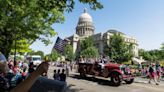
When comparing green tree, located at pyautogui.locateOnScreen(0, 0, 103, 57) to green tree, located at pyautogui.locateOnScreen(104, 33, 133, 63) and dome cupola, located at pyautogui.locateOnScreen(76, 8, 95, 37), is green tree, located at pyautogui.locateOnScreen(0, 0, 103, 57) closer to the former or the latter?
green tree, located at pyautogui.locateOnScreen(104, 33, 133, 63)

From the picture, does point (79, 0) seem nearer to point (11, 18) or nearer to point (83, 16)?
point (11, 18)

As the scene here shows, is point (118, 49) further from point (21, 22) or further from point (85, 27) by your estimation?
point (85, 27)

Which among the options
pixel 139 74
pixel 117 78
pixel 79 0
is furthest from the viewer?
pixel 139 74

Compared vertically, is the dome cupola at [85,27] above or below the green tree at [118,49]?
above

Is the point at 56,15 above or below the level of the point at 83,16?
below

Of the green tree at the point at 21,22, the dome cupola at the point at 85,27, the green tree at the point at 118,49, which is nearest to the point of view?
the green tree at the point at 21,22

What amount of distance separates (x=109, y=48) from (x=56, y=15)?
159ft

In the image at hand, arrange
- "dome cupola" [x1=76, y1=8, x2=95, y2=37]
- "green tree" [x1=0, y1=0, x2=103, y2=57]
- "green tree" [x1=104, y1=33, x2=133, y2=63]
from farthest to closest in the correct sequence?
"dome cupola" [x1=76, y1=8, x2=95, y2=37]
"green tree" [x1=104, y1=33, x2=133, y2=63]
"green tree" [x1=0, y1=0, x2=103, y2=57]

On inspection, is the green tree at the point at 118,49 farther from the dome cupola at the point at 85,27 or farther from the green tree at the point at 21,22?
the dome cupola at the point at 85,27

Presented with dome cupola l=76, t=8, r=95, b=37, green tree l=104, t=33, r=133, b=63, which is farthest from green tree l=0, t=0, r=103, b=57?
dome cupola l=76, t=8, r=95, b=37

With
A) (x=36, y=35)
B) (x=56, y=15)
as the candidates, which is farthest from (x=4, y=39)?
(x=56, y=15)

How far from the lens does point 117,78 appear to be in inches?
833

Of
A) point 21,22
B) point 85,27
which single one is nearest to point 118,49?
point 21,22

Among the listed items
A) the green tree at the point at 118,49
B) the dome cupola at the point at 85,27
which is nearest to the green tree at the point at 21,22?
the green tree at the point at 118,49
